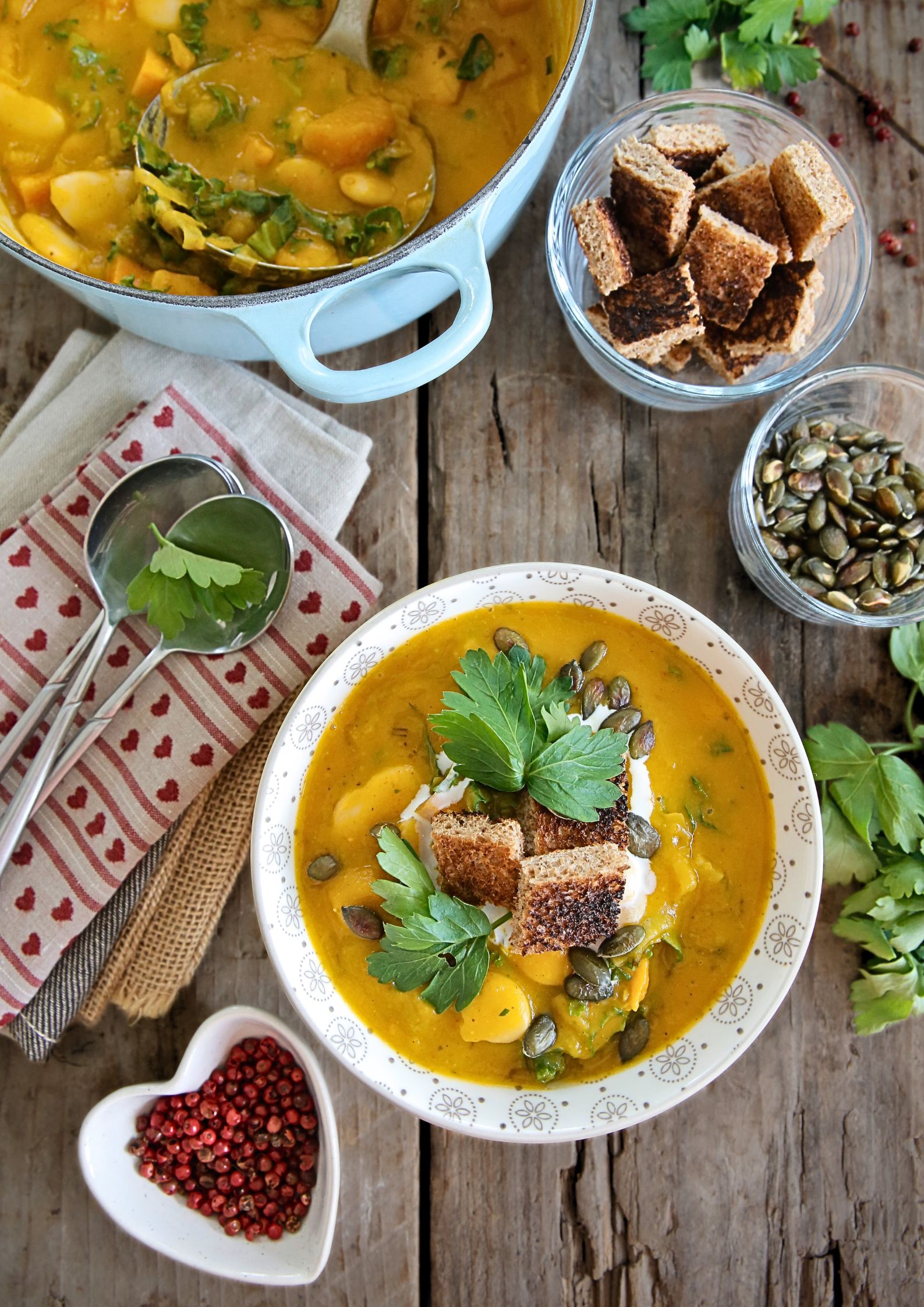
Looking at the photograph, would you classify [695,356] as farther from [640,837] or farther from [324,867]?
[324,867]

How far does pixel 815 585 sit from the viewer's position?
2219 millimetres

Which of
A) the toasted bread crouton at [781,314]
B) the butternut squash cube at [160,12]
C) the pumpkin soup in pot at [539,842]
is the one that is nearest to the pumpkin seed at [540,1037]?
the pumpkin soup in pot at [539,842]

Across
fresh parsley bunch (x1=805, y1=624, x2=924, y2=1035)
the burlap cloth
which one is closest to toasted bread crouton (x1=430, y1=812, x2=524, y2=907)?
the burlap cloth

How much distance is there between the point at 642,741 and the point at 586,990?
49 cm

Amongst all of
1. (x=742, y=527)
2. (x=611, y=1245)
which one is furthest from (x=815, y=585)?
(x=611, y=1245)

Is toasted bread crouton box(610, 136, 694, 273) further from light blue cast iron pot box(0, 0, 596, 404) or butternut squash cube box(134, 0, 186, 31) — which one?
butternut squash cube box(134, 0, 186, 31)

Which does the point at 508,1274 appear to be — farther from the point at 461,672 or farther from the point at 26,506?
the point at 26,506

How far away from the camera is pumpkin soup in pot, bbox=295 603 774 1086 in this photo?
1927mm

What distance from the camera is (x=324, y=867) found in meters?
2.00

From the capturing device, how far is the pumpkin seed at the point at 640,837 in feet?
6.47

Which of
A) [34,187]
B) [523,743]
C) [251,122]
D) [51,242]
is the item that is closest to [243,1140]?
[523,743]

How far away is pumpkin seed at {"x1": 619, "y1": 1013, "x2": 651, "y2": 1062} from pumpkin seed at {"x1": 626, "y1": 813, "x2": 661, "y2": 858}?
1.11 feet

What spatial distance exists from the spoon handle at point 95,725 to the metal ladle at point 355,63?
2.61ft

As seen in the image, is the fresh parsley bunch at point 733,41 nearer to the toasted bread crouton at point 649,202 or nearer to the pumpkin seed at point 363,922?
the toasted bread crouton at point 649,202
